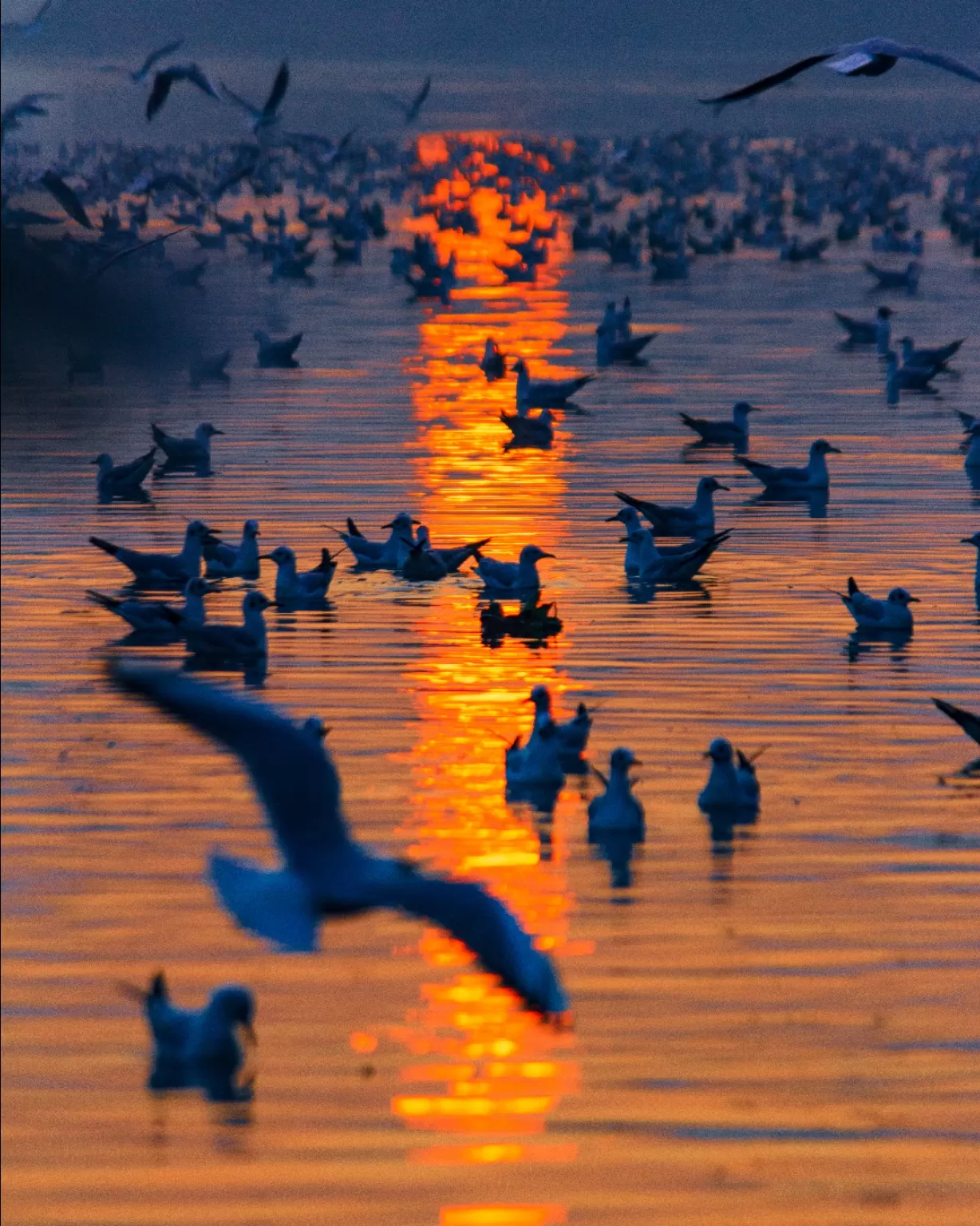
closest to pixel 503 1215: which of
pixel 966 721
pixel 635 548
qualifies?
pixel 966 721

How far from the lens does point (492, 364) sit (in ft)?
113

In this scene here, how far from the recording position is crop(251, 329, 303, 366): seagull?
36562 mm

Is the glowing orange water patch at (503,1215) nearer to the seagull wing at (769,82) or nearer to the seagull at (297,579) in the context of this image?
the seagull wing at (769,82)

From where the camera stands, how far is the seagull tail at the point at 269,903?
7.98 metres

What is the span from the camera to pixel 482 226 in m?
74.4

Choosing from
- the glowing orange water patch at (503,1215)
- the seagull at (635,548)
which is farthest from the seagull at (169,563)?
the glowing orange water patch at (503,1215)

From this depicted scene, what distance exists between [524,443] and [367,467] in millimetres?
2897

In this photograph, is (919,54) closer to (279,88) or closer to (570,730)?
(570,730)

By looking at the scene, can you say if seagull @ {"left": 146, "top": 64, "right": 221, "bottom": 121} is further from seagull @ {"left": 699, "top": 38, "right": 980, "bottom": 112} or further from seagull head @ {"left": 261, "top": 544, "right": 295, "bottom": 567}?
seagull @ {"left": 699, "top": 38, "right": 980, "bottom": 112}

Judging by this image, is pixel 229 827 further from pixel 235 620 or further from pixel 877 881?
pixel 235 620

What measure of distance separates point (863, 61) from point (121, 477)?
46.6 feet

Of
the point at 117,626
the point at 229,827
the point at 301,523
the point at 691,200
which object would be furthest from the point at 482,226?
the point at 229,827

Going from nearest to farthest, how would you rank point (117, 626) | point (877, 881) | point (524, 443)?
point (877, 881)
point (117, 626)
point (524, 443)

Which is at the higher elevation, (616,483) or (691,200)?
(691,200)
